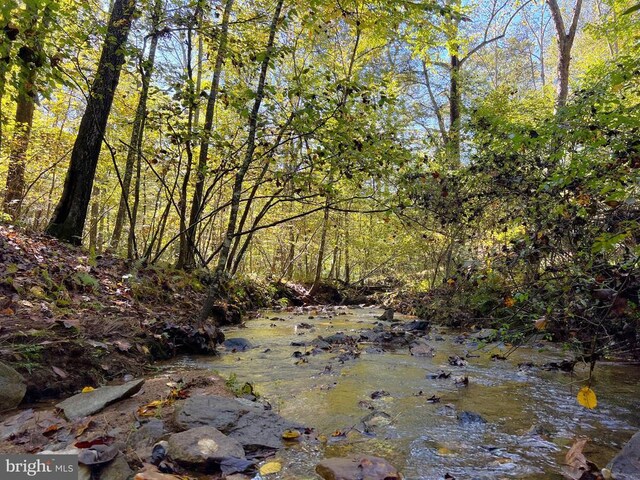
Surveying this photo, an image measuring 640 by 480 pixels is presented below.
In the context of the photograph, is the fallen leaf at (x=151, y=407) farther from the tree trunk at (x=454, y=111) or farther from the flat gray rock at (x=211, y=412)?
→ the tree trunk at (x=454, y=111)

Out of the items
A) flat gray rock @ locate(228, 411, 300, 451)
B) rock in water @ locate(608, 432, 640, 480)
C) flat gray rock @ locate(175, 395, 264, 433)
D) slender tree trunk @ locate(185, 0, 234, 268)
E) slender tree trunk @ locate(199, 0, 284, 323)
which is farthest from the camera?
slender tree trunk @ locate(185, 0, 234, 268)

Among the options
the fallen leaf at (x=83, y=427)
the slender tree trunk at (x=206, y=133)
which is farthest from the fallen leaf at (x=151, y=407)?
the slender tree trunk at (x=206, y=133)

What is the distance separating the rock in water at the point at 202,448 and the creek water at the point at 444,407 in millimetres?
374

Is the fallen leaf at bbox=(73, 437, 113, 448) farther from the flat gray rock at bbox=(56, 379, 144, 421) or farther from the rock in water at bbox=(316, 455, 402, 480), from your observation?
the rock in water at bbox=(316, 455, 402, 480)

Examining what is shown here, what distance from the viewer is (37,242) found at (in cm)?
708

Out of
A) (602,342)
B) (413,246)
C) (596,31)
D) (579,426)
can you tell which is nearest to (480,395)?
(579,426)

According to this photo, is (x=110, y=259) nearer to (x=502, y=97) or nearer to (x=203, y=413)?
(x=203, y=413)

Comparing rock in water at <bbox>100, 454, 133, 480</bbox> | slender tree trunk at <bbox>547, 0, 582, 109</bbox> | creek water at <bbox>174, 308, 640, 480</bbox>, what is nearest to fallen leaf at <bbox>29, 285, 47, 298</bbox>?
creek water at <bbox>174, 308, 640, 480</bbox>

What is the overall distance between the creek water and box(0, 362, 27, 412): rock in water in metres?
2.02

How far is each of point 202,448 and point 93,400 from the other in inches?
55.8

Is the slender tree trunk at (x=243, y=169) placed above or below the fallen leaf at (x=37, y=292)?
above

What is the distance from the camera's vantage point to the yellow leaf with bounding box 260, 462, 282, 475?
2.55 metres

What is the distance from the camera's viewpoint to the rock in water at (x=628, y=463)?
2514 mm

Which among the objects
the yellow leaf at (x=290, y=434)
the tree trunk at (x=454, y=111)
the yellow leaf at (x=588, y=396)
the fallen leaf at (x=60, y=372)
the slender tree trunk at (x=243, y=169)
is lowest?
the yellow leaf at (x=290, y=434)
